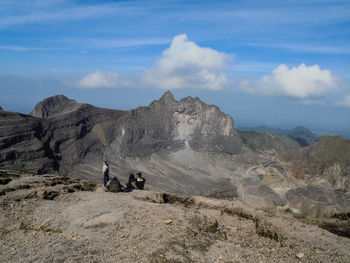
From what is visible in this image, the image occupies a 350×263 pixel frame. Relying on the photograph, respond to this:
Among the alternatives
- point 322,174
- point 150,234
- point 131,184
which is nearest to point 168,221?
point 150,234

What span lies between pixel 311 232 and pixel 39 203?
18.9 meters

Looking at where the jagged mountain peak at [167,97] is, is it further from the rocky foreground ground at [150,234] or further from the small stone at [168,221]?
the small stone at [168,221]

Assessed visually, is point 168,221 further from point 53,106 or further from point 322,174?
point 53,106

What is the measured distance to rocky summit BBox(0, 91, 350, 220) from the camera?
289ft

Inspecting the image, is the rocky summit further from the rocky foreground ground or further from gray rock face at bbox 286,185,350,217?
the rocky foreground ground

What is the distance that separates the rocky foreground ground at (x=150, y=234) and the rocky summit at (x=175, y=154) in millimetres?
65169

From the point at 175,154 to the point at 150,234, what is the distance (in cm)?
12267

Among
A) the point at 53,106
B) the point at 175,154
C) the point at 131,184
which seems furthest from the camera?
the point at 53,106

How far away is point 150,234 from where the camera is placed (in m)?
14.2

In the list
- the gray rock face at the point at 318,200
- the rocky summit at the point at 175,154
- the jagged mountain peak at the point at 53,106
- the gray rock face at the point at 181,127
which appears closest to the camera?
the gray rock face at the point at 318,200

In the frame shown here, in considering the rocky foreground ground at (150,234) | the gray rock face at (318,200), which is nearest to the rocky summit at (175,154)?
the gray rock face at (318,200)

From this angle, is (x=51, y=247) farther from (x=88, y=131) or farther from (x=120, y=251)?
(x=88, y=131)

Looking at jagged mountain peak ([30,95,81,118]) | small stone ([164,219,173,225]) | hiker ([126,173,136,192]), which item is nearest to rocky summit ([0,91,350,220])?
jagged mountain peak ([30,95,81,118])

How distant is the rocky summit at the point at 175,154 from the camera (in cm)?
8819
